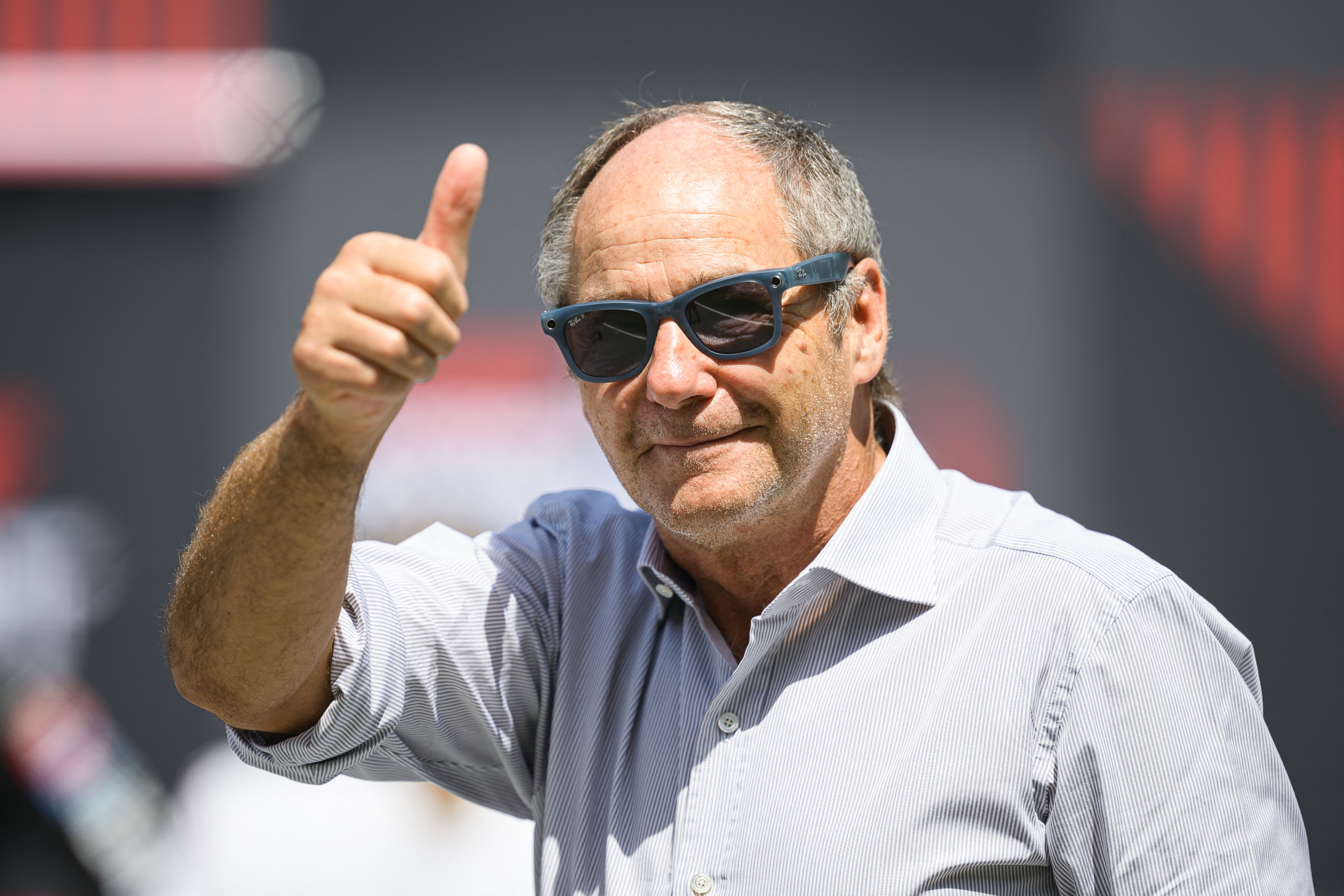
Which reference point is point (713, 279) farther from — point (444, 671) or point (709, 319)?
point (444, 671)

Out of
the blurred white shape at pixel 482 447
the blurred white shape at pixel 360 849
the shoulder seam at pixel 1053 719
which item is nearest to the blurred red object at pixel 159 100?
the blurred white shape at pixel 482 447

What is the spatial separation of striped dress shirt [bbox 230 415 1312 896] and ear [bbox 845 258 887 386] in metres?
0.11

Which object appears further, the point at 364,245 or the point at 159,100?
the point at 159,100

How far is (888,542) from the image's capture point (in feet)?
4.68

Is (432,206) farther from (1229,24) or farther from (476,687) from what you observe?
(1229,24)

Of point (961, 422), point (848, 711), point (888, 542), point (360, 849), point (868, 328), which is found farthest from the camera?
point (961, 422)

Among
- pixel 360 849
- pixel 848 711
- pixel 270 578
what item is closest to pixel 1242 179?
pixel 848 711

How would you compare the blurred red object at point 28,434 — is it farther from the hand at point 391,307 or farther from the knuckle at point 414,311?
the knuckle at point 414,311

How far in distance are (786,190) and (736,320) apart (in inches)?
9.9

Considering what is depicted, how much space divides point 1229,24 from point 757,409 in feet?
10.0

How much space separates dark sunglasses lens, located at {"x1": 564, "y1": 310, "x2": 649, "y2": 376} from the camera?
150 centimetres

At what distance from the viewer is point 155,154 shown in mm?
3711

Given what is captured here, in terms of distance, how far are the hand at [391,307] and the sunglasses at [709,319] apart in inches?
15.9

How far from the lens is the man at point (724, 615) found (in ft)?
3.91
